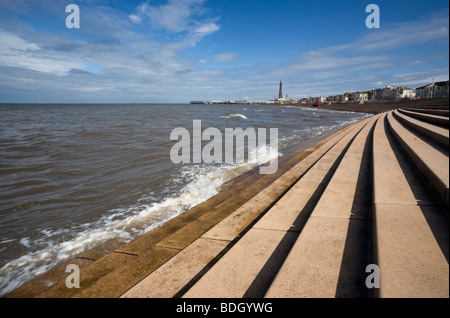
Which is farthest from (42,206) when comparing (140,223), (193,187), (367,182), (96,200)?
(367,182)

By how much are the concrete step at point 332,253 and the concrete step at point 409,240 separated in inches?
8.4

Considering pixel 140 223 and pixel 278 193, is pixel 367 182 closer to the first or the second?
pixel 278 193

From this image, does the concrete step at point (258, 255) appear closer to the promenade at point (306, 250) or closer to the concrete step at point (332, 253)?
the promenade at point (306, 250)

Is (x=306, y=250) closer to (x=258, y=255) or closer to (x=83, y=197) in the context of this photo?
(x=258, y=255)

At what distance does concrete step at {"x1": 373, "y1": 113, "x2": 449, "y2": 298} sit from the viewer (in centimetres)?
146

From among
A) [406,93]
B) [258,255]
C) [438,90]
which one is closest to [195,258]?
[258,255]

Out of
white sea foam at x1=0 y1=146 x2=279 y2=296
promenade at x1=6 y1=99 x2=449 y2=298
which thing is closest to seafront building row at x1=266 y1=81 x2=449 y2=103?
promenade at x1=6 y1=99 x2=449 y2=298

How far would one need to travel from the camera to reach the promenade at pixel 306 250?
1713 mm

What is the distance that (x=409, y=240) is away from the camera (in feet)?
6.17

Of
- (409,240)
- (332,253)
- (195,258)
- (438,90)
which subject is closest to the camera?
(409,240)

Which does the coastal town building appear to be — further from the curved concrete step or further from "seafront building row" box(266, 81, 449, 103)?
the curved concrete step

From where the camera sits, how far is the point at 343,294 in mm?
1681

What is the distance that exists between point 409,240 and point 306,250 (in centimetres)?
86
